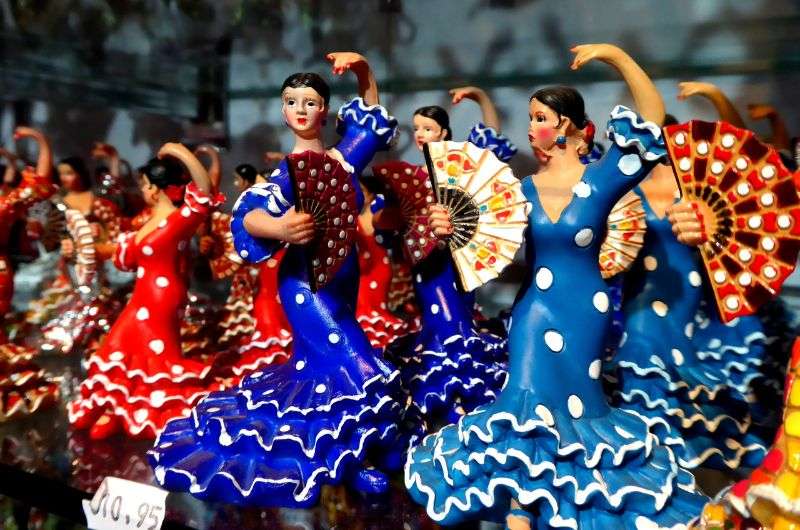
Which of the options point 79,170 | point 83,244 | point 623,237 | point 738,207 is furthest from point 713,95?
point 79,170

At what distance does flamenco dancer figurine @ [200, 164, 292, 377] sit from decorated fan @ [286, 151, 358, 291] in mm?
556

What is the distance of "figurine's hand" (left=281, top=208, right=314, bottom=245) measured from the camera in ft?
4.17

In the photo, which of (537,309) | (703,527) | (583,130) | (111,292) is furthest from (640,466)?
(111,292)

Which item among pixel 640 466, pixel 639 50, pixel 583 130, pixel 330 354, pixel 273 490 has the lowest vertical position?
pixel 273 490

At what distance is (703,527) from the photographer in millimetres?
969

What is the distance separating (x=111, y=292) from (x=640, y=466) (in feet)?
6.14

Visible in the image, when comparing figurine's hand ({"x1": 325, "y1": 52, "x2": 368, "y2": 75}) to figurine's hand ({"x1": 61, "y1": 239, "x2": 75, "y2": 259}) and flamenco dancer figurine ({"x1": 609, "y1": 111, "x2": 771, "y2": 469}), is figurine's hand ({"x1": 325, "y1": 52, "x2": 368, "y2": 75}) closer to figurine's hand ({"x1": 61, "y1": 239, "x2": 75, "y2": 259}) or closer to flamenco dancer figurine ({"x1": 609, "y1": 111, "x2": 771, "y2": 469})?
flamenco dancer figurine ({"x1": 609, "y1": 111, "x2": 771, "y2": 469})

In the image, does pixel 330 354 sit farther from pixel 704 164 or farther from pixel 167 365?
pixel 704 164

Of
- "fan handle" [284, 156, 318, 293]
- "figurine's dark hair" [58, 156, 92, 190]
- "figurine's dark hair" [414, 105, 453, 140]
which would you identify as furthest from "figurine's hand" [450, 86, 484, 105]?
"figurine's dark hair" [58, 156, 92, 190]

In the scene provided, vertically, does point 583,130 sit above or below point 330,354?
above

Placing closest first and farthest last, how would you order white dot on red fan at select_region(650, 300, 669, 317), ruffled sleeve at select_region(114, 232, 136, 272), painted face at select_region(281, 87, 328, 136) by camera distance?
painted face at select_region(281, 87, 328, 136)
white dot on red fan at select_region(650, 300, 669, 317)
ruffled sleeve at select_region(114, 232, 136, 272)

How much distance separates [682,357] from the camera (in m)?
1.54

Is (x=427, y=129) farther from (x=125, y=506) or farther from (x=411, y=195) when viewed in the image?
(x=125, y=506)

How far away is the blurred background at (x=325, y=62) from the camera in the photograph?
2.04 metres
